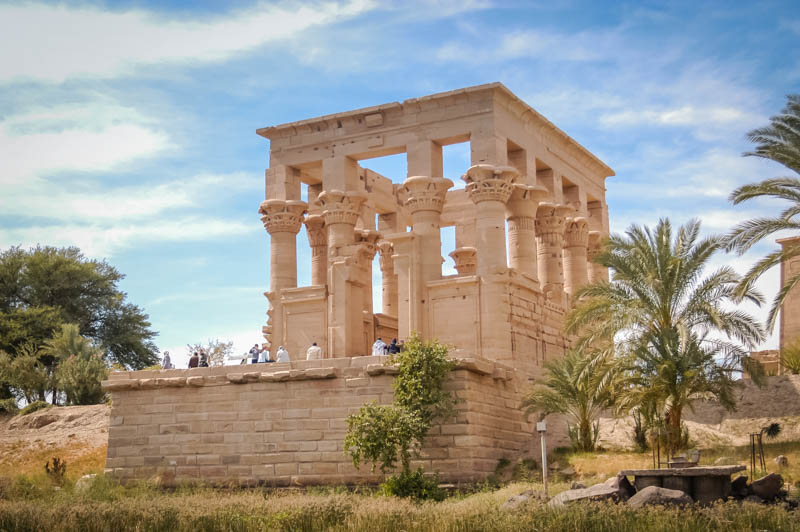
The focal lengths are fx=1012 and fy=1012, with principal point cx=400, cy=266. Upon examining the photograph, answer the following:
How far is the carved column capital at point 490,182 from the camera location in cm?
2902

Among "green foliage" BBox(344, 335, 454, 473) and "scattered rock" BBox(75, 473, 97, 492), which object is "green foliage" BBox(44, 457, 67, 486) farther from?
"green foliage" BBox(344, 335, 454, 473)

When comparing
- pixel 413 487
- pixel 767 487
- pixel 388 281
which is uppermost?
pixel 388 281

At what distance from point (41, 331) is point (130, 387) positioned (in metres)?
22.5

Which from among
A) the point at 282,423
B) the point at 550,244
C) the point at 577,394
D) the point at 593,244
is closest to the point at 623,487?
the point at 577,394

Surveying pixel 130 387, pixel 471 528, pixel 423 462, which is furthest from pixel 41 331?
pixel 471 528

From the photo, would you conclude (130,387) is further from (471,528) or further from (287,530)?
(471,528)


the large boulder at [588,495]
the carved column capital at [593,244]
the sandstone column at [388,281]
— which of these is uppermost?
the carved column capital at [593,244]

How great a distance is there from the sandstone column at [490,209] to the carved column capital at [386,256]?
7134 millimetres

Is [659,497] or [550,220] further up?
[550,220]

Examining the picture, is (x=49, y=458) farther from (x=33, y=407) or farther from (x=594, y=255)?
(x=594, y=255)

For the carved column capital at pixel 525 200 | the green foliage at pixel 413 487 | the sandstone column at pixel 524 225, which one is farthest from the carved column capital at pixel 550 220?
the green foliage at pixel 413 487

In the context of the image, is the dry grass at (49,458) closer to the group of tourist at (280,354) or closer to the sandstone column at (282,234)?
the group of tourist at (280,354)

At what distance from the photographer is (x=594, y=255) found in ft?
124

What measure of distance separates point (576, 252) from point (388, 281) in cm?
685
